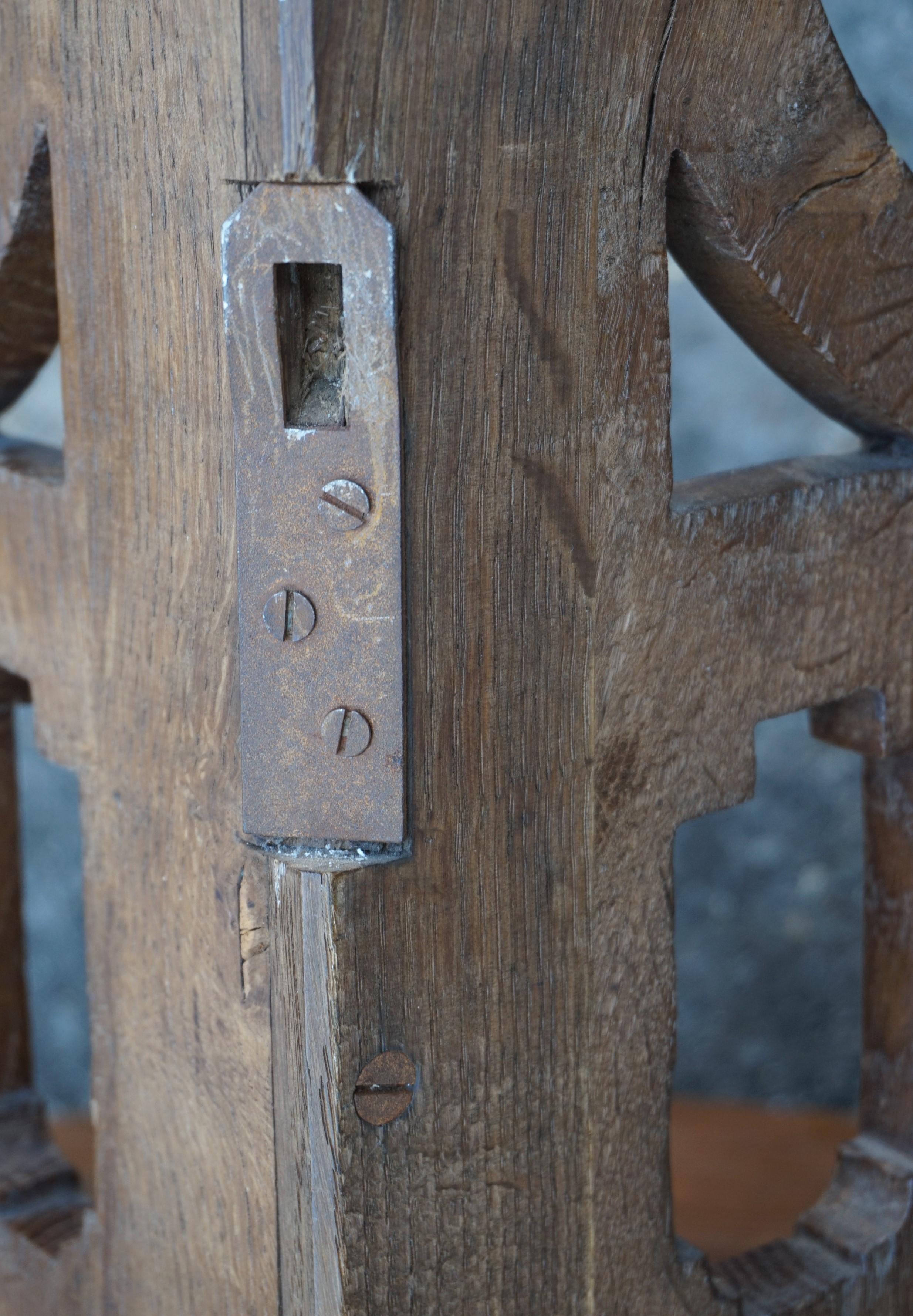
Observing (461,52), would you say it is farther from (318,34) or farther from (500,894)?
(500,894)

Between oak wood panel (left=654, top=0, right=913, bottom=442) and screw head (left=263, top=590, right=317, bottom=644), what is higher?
oak wood panel (left=654, top=0, right=913, bottom=442)

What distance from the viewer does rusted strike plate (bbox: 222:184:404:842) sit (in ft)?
1.75

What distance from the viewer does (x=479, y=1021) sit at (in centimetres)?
62

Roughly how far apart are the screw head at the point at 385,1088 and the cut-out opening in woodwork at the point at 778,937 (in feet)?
2.92

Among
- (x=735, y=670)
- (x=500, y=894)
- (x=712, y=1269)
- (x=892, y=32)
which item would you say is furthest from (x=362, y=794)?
(x=892, y=32)

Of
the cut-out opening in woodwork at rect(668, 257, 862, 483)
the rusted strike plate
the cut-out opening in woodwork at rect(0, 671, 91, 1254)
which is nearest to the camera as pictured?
the rusted strike plate

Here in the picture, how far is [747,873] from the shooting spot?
1549mm

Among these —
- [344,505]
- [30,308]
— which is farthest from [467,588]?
[30,308]

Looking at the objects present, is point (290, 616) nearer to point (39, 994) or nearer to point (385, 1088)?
point (385, 1088)

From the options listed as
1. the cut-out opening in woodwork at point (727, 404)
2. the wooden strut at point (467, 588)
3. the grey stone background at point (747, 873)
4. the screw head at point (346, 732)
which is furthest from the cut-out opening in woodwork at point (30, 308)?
the cut-out opening in woodwork at point (727, 404)

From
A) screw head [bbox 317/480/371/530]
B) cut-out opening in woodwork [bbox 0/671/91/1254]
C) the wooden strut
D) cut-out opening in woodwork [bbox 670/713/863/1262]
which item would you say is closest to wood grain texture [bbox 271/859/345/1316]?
the wooden strut

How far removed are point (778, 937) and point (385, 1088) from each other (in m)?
1.04

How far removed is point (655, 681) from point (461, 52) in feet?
0.89

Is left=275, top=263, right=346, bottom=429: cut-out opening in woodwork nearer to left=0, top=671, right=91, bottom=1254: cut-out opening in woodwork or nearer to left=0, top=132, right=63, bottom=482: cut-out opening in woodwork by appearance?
left=0, top=132, right=63, bottom=482: cut-out opening in woodwork
